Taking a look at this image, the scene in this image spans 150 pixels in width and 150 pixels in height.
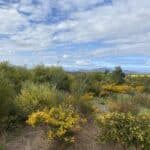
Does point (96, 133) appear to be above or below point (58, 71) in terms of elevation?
below

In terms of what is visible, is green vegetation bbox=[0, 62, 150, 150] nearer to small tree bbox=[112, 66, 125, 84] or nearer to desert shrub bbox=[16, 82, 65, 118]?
desert shrub bbox=[16, 82, 65, 118]

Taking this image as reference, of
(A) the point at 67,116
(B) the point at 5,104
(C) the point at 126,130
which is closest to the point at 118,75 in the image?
(B) the point at 5,104

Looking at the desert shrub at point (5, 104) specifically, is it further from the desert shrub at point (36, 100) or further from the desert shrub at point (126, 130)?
the desert shrub at point (126, 130)

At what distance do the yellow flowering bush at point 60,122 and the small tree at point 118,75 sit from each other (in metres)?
20.9

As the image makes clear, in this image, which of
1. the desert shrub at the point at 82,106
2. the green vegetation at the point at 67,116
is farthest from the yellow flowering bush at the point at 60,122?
the desert shrub at the point at 82,106

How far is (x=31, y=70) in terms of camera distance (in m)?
22.7

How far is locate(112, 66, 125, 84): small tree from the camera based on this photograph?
31297 mm

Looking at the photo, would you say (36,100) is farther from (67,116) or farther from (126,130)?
(126,130)

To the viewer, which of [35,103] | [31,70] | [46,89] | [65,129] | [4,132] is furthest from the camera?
[31,70]

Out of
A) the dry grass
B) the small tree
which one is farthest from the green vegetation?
the small tree

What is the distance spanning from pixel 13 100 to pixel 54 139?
2.83m

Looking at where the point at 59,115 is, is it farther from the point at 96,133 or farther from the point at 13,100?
the point at 13,100

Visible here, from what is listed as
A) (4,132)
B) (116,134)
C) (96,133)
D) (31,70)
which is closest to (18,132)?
(4,132)

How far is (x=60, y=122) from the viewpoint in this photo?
32.3 ft
